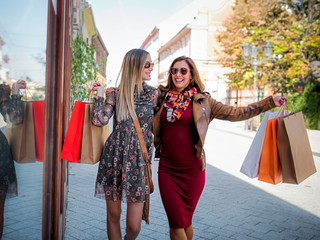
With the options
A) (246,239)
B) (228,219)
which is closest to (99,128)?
(246,239)

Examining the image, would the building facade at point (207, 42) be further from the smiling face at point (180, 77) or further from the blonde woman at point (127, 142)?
the blonde woman at point (127, 142)

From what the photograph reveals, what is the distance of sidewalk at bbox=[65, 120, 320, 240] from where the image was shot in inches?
163

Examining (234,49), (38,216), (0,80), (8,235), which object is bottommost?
(38,216)

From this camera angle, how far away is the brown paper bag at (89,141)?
114 inches

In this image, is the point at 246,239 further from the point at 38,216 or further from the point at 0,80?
the point at 0,80

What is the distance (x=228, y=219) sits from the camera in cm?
468

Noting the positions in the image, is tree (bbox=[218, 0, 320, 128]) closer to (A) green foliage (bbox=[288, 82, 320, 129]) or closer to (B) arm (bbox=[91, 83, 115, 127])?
(A) green foliage (bbox=[288, 82, 320, 129])

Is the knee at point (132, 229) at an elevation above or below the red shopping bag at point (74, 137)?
below

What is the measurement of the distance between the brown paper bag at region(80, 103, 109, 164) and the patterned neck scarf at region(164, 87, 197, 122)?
658 millimetres

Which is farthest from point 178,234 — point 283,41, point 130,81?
point 283,41

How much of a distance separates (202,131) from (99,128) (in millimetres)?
916

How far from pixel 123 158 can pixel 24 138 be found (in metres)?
1.32

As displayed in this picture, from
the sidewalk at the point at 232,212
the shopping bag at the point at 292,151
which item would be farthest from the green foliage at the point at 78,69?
the shopping bag at the point at 292,151

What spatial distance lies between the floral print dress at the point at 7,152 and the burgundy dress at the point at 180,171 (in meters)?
1.78
